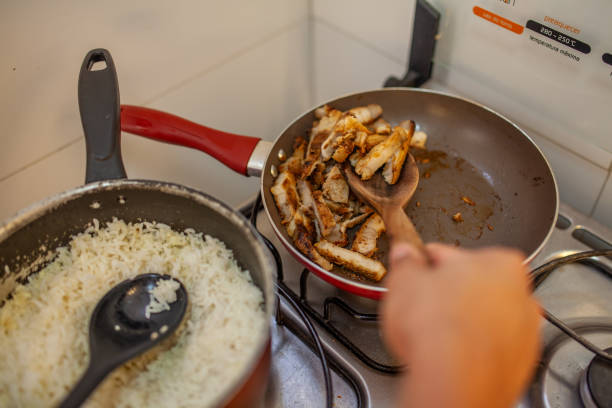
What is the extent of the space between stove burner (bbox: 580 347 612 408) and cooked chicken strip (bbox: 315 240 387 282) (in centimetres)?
27

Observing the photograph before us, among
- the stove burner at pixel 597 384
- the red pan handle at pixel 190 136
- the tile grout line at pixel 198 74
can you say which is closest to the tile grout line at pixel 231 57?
the tile grout line at pixel 198 74

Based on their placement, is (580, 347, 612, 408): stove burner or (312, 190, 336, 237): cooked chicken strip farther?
(312, 190, 336, 237): cooked chicken strip

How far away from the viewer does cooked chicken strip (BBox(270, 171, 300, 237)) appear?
723 millimetres

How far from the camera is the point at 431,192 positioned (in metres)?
0.79

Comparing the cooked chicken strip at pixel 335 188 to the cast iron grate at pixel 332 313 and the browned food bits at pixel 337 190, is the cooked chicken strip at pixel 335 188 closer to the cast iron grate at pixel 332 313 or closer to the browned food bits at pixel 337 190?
the browned food bits at pixel 337 190

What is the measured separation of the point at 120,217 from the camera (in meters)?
0.62

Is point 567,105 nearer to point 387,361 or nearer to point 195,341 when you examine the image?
point 387,361

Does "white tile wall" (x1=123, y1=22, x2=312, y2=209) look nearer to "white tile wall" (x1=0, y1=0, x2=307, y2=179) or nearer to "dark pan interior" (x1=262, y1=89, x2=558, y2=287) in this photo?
"white tile wall" (x1=0, y1=0, x2=307, y2=179)

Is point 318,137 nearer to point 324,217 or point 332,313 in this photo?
point 324,217

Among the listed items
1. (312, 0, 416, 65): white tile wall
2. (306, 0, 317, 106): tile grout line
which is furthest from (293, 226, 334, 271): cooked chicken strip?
(306, 0, 317, 106): tile grout line

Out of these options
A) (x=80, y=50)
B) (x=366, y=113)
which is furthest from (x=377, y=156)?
(x=80, y=50)

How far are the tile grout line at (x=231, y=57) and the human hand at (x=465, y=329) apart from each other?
25.3 inches

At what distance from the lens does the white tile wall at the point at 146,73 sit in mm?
677

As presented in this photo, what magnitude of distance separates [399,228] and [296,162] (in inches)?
10.0
